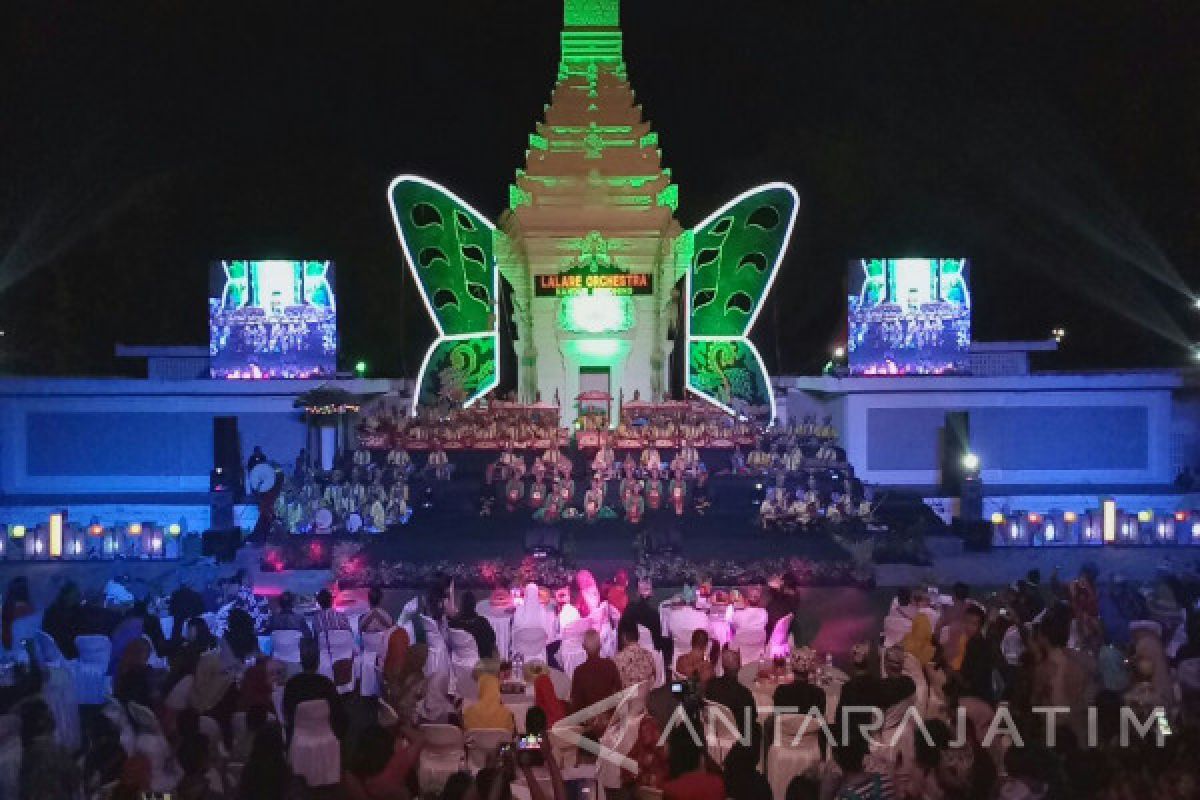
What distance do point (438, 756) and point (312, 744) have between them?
4.05 ft

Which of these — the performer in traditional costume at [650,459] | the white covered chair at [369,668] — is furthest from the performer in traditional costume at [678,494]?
the white covered chair at [369,668]

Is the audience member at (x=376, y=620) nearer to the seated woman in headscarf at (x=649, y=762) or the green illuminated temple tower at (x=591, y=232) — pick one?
the seated woman in headscarf at (x=649, y=762)

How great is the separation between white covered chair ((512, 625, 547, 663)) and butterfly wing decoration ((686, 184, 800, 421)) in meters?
15.7

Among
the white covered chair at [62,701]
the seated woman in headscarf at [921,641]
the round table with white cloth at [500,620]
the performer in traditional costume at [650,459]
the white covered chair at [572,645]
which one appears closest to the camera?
the white covered chair at [62,701]

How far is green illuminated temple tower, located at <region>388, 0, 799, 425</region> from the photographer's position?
93.9ft

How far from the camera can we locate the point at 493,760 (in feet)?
28.3

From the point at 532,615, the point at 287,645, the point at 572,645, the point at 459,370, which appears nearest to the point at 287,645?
the point at 287,645

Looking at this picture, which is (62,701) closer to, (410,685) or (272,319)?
(410,685)

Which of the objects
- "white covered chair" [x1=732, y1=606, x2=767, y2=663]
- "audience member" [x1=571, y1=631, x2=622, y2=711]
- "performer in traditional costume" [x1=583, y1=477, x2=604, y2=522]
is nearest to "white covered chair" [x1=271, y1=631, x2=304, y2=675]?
"audience member" [x1=571, y1=631, x2=622, y2=711]

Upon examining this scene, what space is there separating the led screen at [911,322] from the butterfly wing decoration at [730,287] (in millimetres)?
1887

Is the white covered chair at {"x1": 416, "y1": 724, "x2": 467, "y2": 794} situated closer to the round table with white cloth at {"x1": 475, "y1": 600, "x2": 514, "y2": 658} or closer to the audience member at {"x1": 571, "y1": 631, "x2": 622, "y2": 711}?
the audience member at {"x1": 571, "y1": 631, "x2": 622, "y2": 711}

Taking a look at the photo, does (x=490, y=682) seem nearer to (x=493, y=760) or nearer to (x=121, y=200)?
(x=493, y=760)

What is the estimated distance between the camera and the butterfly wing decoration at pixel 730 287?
29.0m

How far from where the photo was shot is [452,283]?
95.8ft
